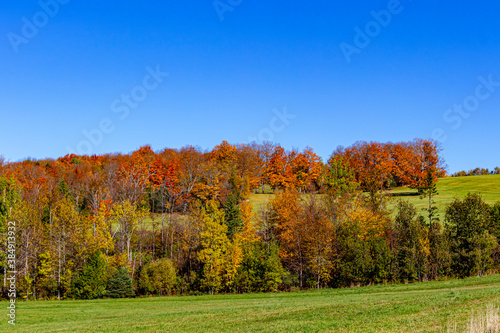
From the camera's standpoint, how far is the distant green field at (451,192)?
91.1m

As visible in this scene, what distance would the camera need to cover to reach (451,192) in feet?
340

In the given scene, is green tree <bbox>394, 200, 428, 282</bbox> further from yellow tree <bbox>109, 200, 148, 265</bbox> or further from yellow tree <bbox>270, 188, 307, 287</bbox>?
yellow tree <bbox>109, 200, 148, 265</bbox>

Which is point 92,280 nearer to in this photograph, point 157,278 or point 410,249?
point 157,278

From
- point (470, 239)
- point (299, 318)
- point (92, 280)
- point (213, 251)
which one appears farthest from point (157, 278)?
point (470, 239)

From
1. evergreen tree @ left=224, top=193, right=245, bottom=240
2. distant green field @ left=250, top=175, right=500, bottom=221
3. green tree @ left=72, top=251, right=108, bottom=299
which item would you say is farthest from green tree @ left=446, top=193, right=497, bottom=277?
green tree @ left=72, top=251, right=108, bottom=299

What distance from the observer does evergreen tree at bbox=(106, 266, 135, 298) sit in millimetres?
49844

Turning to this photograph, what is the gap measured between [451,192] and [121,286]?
284ft

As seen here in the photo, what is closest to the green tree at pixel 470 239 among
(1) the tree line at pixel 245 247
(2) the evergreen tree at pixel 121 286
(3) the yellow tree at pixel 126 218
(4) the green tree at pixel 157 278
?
(1) the tree line at pixel 245 247

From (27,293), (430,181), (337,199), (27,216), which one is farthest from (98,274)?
(430,181)

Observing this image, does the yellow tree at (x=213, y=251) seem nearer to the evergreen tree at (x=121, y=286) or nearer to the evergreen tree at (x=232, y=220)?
the evergreen tree at (x=232, y=220)

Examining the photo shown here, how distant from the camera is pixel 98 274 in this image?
1970 inches

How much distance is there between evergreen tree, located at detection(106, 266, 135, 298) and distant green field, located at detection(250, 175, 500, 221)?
4018 cm

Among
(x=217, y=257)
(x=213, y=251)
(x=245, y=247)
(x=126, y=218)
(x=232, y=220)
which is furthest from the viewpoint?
(x=232, y=220)

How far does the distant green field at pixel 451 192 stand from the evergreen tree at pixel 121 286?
40178mm
